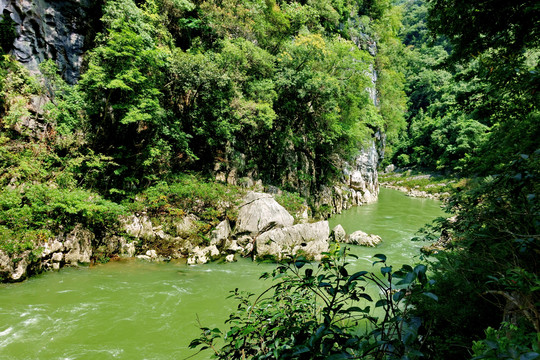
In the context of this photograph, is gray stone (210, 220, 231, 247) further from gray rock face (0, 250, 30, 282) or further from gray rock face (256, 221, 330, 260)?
gray rock face (0, 250, 30, 282)

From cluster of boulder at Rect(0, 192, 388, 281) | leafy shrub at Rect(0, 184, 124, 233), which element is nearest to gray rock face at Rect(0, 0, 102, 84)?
leafy shrub at Rect(0, 184, 124, 233)

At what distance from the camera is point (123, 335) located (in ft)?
15.5

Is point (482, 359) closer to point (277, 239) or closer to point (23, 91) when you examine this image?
point (277, 239)

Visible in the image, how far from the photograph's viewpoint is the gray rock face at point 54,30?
833cm

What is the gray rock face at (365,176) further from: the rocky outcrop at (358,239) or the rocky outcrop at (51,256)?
the rocky outcrop at (51,256)

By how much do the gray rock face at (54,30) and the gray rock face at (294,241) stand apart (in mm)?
9914

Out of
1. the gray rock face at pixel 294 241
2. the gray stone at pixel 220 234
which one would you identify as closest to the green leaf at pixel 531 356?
the gray rock face at pixel 294 241

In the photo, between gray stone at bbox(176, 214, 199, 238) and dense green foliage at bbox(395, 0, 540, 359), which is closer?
dense green foliage at bbox(395, 0, 540, 359)

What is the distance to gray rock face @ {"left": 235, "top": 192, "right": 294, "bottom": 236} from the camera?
939 centimetres

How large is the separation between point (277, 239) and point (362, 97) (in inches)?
463

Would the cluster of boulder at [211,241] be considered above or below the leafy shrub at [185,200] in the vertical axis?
below

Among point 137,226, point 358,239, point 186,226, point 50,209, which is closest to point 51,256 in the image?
point 50,209

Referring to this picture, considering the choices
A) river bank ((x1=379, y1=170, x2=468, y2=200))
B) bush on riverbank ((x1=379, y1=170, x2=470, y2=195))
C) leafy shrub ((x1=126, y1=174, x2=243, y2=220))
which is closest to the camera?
leafy shrub ((x1=126, y1=174, x2=243, y2=220))

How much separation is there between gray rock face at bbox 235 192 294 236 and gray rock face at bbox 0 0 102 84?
8641 millimetres
